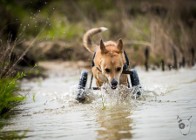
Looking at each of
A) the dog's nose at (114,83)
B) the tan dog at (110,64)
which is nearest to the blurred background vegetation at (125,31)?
the tan dog at (110,64)

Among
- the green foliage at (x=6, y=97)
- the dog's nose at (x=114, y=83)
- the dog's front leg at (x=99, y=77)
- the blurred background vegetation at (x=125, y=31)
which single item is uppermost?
the blurred background vegetation at (x=125, y=31)

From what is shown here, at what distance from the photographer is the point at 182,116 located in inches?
257

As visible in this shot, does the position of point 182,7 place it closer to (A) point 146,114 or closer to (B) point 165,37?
(B) point 165,37

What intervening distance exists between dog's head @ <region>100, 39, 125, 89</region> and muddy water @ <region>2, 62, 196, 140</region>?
24 centimetres

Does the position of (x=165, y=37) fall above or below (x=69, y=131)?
above

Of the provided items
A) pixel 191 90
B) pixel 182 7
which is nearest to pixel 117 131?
pixel 191 90

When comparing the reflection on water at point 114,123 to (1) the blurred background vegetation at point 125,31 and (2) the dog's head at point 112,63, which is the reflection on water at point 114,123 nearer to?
(2) the dog's head at point 112,63

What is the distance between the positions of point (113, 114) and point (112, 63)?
1579 millimetres

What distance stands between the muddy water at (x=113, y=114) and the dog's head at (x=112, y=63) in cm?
24

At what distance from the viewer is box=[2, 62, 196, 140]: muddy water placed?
5.88 metres

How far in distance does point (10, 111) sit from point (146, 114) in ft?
7.51

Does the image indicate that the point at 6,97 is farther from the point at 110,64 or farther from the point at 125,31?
the point at 125,31

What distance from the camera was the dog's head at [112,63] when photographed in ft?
27.9

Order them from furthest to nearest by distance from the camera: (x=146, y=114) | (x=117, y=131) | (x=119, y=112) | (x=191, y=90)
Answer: (x=191, y=90) → (x=119, y=112) → (x=146, y=114) → (x=117, y=131)
